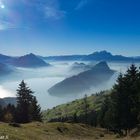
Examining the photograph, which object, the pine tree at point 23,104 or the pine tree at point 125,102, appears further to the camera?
the pine tree at point 23,104

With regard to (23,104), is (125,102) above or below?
below

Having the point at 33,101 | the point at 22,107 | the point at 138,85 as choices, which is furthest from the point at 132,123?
the point at 33,101

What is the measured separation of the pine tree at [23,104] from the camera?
85.9 m

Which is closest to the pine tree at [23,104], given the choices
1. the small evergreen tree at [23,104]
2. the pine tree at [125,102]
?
the small evergreen tree at [23,104]

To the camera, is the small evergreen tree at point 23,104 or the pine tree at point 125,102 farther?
the small evergreen tree at point 23,104

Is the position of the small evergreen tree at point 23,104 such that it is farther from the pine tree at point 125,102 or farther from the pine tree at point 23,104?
the pine tree at point 125,102

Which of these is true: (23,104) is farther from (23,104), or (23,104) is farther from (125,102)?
(125,102)

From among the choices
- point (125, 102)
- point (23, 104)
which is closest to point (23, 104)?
point (23, 104)

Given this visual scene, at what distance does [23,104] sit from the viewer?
85875 millimetres

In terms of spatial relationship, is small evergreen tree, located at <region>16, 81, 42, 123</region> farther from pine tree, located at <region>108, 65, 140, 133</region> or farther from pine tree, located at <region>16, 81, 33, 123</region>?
pine tree, located at <region>108, 65, 140, 133</region>

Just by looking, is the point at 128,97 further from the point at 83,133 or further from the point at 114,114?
the point at 83,133

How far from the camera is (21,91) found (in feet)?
284

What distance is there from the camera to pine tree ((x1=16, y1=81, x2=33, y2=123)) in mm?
85875

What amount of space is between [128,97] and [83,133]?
1491 centimetres
